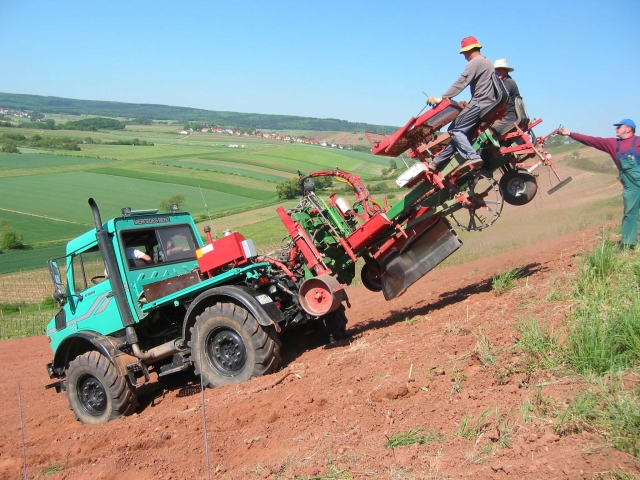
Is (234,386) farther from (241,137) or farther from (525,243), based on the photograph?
(241,137)

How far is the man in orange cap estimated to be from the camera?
703 cm

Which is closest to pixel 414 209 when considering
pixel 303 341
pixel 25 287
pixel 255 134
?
pixel 303 341

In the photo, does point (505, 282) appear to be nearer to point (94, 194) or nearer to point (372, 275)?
point (372, 275)

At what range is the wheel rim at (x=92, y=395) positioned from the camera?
7660 millimetres

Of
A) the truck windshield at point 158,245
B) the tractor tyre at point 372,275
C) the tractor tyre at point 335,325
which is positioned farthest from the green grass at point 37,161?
the tractor tyre at point 335,325

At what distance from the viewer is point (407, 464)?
3844 mm

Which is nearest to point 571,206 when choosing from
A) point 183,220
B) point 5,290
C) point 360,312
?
point 360,312

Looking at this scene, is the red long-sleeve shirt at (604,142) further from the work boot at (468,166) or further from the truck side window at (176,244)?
the truck side window at (176,244)

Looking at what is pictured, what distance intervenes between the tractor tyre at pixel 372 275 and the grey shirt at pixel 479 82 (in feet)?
9.40

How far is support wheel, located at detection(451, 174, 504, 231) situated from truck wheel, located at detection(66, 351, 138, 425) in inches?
197

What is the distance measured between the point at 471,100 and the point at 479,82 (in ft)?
0.78

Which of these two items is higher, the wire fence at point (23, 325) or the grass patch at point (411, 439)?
the wire fence at point (23, 325)

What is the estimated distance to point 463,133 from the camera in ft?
23.5

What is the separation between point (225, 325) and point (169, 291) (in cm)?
119
